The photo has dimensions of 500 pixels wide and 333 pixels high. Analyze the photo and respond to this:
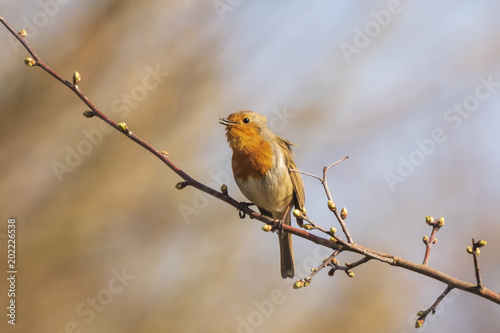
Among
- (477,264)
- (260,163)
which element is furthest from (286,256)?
(477,264)

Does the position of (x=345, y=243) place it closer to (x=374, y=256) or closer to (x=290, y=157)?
(x=374, y=256)

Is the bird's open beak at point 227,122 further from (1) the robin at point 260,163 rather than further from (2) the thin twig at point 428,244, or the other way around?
(2) the thin twig at point 428,244

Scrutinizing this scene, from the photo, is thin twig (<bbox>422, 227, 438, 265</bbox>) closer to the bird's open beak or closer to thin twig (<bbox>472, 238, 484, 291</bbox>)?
thin twig (<bbox>472, 238, 484, 291</bbox>)

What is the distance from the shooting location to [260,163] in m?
4.60

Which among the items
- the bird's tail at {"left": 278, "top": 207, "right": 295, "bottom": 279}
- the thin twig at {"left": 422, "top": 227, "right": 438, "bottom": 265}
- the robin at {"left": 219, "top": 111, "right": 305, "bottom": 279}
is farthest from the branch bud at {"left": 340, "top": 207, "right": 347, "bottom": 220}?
the bird's tail at {"left": 278, "top": 207, "right": 295, "bottom": 279}

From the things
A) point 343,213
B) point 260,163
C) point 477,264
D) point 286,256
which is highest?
point 260,163

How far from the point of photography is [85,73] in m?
8.52

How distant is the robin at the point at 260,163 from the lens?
4.59 metres

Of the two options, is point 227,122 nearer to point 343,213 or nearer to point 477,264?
point 343,213

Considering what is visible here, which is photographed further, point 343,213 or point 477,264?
point 343,213

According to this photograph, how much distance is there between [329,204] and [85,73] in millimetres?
6653

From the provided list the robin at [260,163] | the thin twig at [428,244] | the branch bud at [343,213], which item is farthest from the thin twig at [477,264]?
the robin at [260,163]

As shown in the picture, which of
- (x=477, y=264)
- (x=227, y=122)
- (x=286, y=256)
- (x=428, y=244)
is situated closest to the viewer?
(x=477, y=264)

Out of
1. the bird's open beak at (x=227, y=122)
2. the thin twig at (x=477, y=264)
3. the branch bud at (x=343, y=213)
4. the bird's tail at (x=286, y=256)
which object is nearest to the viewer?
the thin twig at (x=477, y=264)
